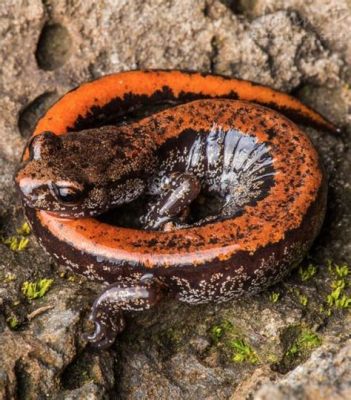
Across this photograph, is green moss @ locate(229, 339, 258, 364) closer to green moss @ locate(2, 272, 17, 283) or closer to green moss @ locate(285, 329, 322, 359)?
green moss @ locate(285, 329, 322, 359)

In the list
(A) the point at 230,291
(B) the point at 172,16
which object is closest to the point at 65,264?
(A) the point at 230,291

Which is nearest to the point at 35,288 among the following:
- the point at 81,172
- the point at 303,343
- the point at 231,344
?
the point at 81,172

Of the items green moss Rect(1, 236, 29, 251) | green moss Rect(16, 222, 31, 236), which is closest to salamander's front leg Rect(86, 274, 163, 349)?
green moss Rect(1, 236, 29, 251)

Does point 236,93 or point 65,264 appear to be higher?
point 236,93

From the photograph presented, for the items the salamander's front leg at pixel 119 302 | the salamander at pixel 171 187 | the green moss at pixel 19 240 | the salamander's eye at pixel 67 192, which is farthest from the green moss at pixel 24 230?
the salamander's front leg at pixel 119 302

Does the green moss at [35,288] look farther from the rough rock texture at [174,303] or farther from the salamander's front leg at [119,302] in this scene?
the salamander's front leg at [119,302]

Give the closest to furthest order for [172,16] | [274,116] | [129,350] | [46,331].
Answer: [46,331], [129,350], [274,116], [172,16]

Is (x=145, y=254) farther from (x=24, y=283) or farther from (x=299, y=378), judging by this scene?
(x=299, y=378)
